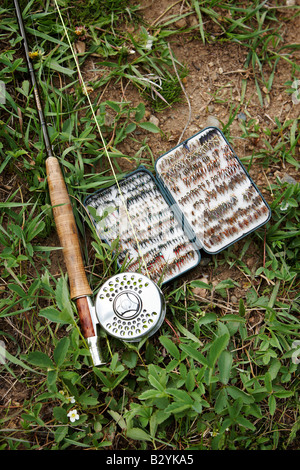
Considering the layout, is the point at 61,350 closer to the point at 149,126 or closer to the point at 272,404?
the point at 272,404

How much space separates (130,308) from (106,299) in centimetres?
10

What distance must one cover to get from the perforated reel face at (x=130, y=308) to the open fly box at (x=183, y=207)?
0.17m

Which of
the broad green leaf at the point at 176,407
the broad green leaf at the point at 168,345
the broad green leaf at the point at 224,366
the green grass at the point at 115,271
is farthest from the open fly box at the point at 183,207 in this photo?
the broad green leaf at the point at 176,407

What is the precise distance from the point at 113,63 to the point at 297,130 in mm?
932

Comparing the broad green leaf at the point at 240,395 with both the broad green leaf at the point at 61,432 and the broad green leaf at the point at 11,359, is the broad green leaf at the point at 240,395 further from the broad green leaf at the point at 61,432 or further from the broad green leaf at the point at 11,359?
the broad green leaf at the point at 11,359

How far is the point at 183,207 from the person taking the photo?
2006mm

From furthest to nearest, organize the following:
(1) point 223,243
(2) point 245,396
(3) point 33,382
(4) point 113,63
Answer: (4) point 113,63
(1) point 223,243
(3) point 33,382
(2) point 245,396

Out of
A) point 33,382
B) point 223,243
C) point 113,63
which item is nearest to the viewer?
point 33,382

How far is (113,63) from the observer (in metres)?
2.12

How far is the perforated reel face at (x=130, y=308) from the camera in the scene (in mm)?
1746

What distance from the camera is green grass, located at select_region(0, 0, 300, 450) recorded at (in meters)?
1.69
